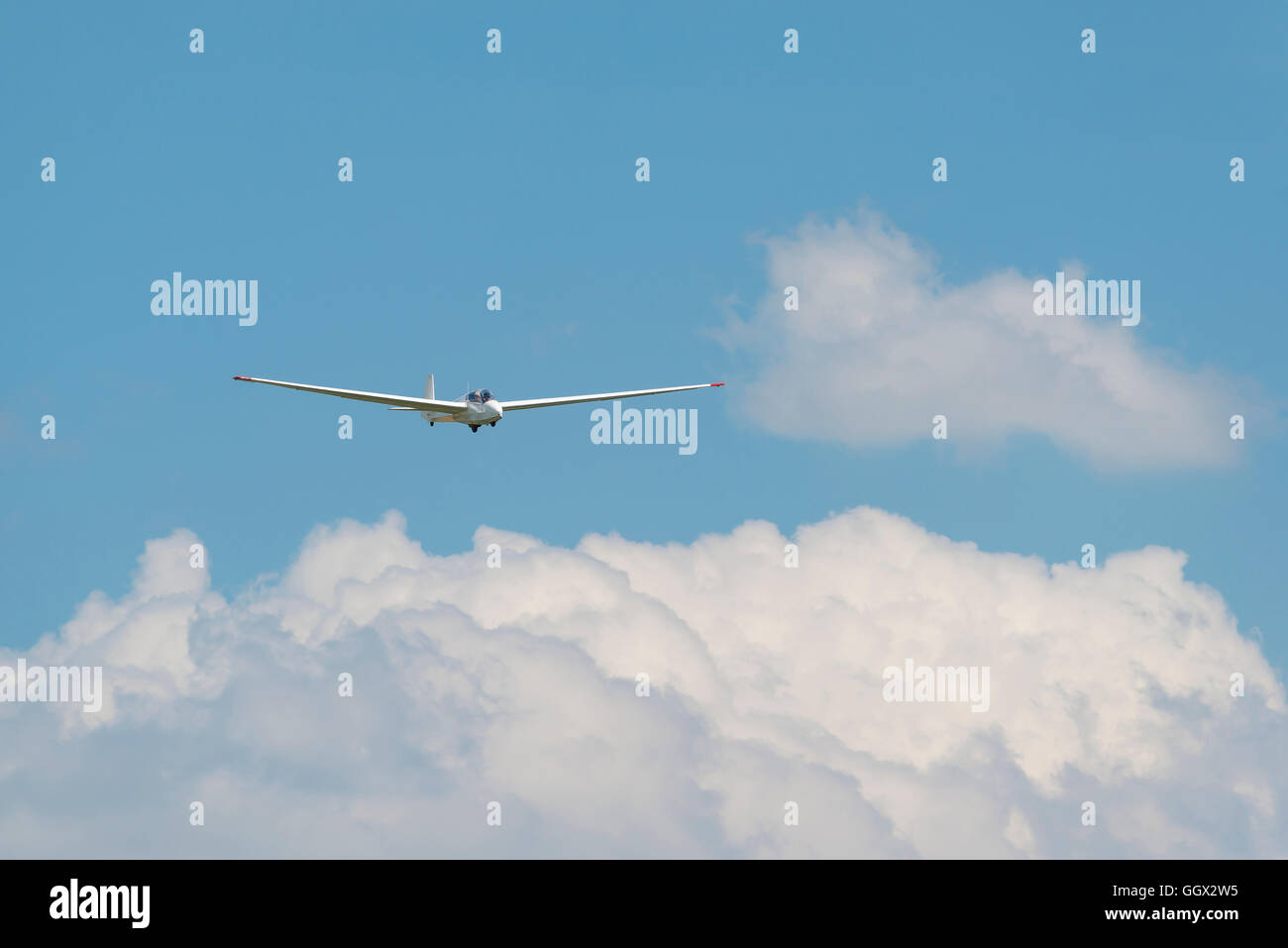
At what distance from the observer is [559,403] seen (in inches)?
6836

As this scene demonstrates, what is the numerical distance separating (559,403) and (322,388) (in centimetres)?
2324
